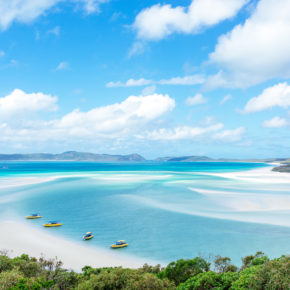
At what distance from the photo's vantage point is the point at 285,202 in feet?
123

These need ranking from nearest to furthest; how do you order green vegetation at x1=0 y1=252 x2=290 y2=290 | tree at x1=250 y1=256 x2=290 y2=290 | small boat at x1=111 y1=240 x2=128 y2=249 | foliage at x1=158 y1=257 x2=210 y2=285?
1. tree at x1=250 y1=256 x2=290 y2=290
2. green vegetation at x1=0 y1=252 x2=290 y2=290
3. foliage at x1=158 y1=257 x2=210 y2=285
4. small boat at x1=111 y1=240 x2=128 y2=249

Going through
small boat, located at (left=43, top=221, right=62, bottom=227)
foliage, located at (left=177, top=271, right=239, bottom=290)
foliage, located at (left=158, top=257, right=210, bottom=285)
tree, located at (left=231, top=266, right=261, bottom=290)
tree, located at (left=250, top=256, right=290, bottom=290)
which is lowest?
small boat, located at (left=43, top=221, right=62, bottom=227)

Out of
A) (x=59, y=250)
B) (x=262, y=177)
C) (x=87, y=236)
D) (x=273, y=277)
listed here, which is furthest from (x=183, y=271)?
(x=262, y=177)

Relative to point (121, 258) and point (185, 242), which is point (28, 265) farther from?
point (185, 242)

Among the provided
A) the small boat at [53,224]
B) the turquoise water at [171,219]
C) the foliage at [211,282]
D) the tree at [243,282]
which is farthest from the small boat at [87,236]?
the tree at [243,282]

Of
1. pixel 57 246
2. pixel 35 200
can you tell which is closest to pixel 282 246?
pixel 57 246

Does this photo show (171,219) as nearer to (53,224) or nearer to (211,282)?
(53,224)

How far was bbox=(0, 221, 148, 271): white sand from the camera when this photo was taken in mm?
18703

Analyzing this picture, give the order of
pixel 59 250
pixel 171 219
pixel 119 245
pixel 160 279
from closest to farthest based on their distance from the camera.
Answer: pixel 160 279 → pixel 59 250 → pixel 119 245 → pixel 171 219

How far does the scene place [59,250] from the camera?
2088cm

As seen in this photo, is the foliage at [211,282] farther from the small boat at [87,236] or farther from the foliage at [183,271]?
the small boat at [87,236]

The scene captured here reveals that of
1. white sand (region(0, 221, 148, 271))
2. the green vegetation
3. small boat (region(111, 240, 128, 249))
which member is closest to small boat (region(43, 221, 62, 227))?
white sand (region(0, 221, 148, 271))

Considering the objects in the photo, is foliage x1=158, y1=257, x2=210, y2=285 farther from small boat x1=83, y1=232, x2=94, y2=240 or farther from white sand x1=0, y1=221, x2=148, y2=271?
small boat x1=83, y1=232, x2=94, y2=240

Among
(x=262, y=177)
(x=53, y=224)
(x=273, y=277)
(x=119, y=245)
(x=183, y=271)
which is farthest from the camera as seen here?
(x=262, y=177)
